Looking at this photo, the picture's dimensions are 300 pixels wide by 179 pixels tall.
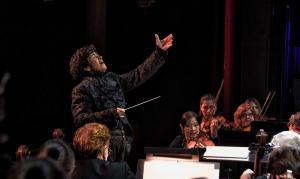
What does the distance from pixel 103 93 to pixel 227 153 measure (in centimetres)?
129

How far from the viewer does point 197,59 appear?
9172mm

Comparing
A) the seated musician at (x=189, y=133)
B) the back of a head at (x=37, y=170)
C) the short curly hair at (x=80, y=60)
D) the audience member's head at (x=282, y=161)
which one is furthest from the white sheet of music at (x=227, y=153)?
the back of a head at (x=37, y=170)

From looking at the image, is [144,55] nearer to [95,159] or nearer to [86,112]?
[86,112]

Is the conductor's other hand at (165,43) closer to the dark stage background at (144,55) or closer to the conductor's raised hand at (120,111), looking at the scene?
the conductor's raised hand at (120,111)

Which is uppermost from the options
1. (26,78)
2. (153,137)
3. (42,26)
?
(42,26)

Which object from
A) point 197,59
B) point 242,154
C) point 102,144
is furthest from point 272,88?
point 102,144

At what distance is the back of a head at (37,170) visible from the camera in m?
2.25

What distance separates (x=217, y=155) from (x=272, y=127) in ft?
7.30

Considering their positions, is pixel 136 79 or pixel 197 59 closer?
pixel 136 79

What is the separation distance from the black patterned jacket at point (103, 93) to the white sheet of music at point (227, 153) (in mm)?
906

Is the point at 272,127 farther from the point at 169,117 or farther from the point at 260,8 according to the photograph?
the point at 260,8

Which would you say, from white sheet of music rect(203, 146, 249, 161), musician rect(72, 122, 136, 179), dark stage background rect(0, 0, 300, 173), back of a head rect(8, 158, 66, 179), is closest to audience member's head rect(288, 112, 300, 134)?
white sheet of music rect(203, 146, 249, 161)

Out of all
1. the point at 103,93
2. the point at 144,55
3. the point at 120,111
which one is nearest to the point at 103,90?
the point at 103,93

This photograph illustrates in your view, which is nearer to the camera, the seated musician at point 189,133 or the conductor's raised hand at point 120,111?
the conductor's raised hand at point 120,111
